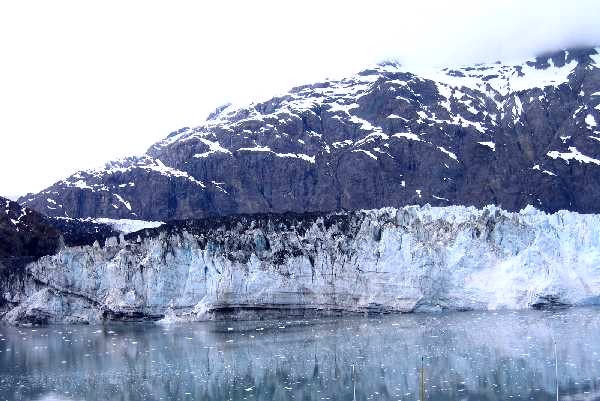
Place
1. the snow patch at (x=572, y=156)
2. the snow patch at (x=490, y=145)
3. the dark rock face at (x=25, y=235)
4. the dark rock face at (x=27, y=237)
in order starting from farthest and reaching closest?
the snow patch at (x=490, y=145)
the snow patch at (x=572, y=156)
the dark rock face at (x=25, y=235)
the dark rock face at (x=27, y=237)

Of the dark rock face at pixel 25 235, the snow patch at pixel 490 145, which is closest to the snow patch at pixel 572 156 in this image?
the snow patch at pixel 490 145

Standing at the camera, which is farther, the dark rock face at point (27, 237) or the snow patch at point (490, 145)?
the snow patch at point (490, 145)

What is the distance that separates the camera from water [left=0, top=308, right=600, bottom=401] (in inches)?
1064

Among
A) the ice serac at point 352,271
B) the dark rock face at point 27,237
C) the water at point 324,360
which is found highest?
the dark rock face at point 27,237

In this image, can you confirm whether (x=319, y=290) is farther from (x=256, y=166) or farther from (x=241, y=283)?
(x=256, y=166)

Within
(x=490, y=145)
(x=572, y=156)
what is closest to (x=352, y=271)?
(x=572, y=156)

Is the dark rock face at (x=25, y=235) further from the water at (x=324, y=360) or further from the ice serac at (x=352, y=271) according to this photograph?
the water at (x=324, y=360)

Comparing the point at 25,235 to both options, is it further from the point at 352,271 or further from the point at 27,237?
the point at 352,271

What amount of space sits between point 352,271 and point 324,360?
20.0 m

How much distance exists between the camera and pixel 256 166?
412 ft

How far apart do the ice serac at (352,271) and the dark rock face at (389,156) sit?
59.5 metres

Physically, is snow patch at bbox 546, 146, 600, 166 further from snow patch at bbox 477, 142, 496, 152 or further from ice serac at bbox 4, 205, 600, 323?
ice serac at bbox 4, 205, 600, 323

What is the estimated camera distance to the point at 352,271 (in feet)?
173

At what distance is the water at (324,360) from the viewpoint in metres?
27.0
